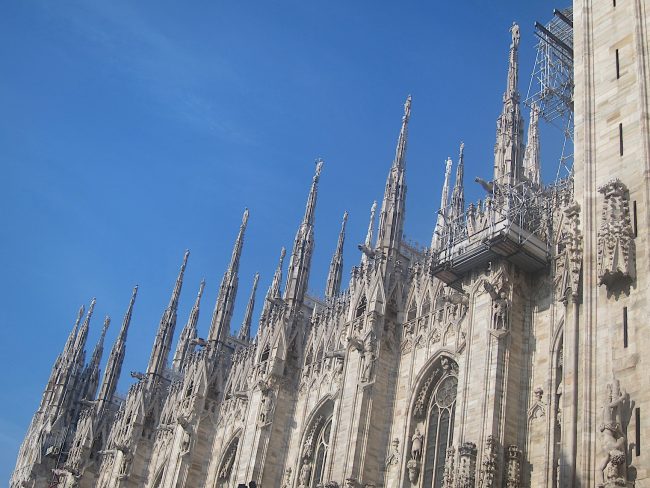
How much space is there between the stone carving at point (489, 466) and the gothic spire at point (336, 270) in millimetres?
24935

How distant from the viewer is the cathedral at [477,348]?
20.0 metres

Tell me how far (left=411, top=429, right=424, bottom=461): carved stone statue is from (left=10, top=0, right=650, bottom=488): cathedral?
47 millimetres

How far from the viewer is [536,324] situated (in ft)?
85.5

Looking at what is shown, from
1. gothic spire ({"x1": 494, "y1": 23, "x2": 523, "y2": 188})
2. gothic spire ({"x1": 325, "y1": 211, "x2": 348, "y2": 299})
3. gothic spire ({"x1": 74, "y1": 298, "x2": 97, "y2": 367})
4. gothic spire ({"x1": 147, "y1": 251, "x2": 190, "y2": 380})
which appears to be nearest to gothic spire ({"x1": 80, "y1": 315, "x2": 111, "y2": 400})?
gothic spire ({"x1": 74, "y1": 298, "x2": 97, "y2": 367})

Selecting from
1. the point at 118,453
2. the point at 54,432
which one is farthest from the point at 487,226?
the point at 54,432

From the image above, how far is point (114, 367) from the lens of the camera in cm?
5856

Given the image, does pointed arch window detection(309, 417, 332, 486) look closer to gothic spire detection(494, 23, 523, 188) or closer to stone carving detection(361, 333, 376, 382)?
stone carving detection(361, 333, 376, 382)

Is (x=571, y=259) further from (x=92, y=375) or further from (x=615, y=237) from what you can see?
(x=92, y=375)

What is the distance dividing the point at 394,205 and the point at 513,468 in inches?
570

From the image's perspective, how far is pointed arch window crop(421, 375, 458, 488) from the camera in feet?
90.5

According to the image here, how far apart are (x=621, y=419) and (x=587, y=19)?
497 inches

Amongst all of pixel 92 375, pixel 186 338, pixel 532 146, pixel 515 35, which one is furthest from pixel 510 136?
pixel 92 375

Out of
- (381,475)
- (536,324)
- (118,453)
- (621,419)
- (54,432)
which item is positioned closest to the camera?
(621,419)

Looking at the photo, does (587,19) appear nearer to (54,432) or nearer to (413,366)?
(413,366)
